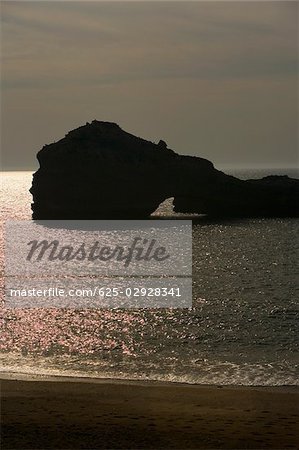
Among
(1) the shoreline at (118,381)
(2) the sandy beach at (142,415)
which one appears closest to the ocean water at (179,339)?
(1) the shoreline at (118,381)

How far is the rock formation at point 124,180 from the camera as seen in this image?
8162cm

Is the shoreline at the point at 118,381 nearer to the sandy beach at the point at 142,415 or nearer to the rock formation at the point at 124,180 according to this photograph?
the sandy beach at the point at 142,415

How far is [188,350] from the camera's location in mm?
26172

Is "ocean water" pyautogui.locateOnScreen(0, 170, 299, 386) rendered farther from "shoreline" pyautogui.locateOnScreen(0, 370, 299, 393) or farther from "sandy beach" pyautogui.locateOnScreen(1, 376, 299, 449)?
"sandy beach" pyautogui.locateOnScreen(1, 376, 299, 449)

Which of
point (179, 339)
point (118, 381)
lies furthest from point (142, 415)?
point (179, 339)

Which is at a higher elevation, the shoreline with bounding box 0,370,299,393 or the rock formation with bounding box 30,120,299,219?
the rock formation with bounding box 30,120,299,219

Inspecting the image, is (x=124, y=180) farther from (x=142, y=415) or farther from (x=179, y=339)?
(x=142, y=415)

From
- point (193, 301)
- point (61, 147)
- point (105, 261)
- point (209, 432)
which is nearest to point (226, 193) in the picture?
point (61, 147)

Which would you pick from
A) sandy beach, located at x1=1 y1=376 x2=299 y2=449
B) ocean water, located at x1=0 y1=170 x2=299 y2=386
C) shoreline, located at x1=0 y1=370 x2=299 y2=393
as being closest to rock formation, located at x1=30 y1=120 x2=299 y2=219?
ocean water, located at x1=0 y1=170 x2=299 y2=386

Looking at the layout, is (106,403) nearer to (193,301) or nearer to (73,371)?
(73,371)

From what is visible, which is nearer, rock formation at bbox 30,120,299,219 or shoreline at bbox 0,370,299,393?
shoreline at bbox 0,370,299,393

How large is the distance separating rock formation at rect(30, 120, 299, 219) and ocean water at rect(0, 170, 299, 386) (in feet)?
118

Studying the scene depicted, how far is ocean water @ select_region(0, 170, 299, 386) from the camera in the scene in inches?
894

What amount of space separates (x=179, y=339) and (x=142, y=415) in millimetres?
12749
